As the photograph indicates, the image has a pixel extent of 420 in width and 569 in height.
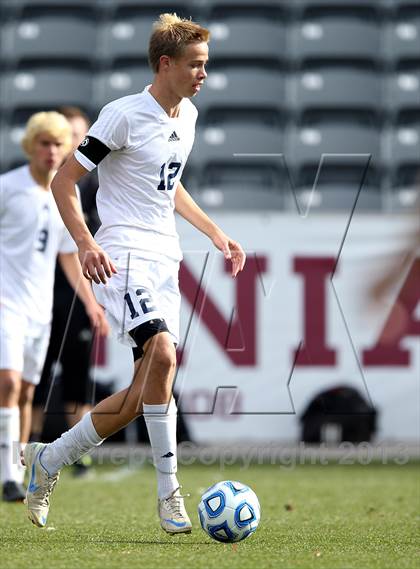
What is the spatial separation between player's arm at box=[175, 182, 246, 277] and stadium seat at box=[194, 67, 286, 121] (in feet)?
22.2

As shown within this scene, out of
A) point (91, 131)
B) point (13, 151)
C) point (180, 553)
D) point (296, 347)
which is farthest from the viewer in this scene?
point (13, 151)

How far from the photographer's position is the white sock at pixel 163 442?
14.0 feet

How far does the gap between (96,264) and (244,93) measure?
779cm

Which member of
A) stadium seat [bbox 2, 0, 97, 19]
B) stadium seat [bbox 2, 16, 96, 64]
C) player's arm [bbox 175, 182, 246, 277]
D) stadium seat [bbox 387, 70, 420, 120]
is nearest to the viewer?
player's arm [bbox 175, 182, 246, 277]

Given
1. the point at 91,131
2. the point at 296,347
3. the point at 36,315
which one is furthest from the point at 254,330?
the point at 91,131

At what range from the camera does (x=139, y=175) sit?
439cm

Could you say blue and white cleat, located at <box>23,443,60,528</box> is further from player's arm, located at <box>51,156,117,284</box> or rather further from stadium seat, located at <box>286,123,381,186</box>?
stadium seat, located at <box>286,123,381,186</box>

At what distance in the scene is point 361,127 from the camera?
11.4 meters

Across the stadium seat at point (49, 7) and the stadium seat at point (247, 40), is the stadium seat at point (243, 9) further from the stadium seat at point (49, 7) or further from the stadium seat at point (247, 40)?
the stadium seat at point (49, 7)

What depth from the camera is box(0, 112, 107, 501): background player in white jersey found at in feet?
19.0

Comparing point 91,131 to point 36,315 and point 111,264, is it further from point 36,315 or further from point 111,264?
point 36,315

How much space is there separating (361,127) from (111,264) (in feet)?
25.4

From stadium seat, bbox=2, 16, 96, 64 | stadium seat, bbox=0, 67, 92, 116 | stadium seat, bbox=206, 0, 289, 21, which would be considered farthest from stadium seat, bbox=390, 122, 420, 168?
stadium seat, bbox=2, 16, 96, 64

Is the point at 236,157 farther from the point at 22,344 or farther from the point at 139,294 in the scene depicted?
the point at 139,294
